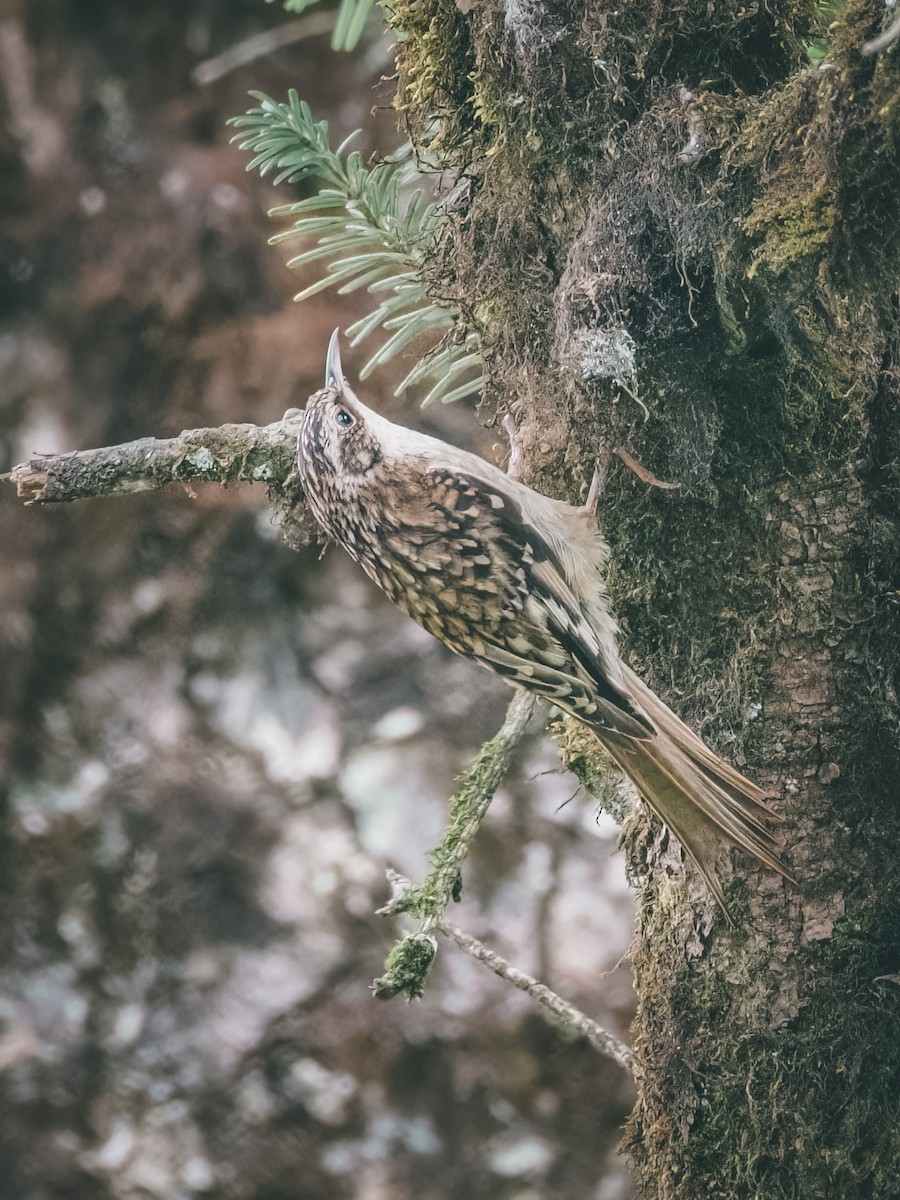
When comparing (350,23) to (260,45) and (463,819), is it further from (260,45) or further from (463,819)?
(260,45)

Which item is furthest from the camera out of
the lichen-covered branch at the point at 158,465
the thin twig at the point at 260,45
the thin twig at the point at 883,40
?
the thin twig at the point at 260,45

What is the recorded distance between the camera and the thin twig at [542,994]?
1763 millimetres

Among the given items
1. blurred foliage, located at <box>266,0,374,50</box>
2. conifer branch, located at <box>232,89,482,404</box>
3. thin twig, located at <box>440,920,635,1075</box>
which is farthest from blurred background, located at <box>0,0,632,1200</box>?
blurred foliage, located at <box>266,0,374,50</box>

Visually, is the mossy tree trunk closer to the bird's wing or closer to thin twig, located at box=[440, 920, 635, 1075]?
the bird's wing

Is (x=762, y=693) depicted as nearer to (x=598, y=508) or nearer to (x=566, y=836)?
(x=598, y=508)

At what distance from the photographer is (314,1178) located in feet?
10.6

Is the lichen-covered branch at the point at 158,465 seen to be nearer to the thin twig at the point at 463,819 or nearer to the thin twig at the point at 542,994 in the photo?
the thin twig at the point at 463,819

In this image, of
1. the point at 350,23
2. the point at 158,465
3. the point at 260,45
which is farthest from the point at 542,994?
the point at 260,45

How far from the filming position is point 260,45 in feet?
9.95

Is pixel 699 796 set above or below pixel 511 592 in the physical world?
below

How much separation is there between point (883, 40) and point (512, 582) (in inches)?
35.3

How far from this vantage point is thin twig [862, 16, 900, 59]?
1024mm

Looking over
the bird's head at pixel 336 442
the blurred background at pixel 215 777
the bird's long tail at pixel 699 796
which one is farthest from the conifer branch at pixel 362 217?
the blurred background at pixel 215 777

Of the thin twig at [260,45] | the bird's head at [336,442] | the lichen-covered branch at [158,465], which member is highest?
the thin twig at [260,45]
